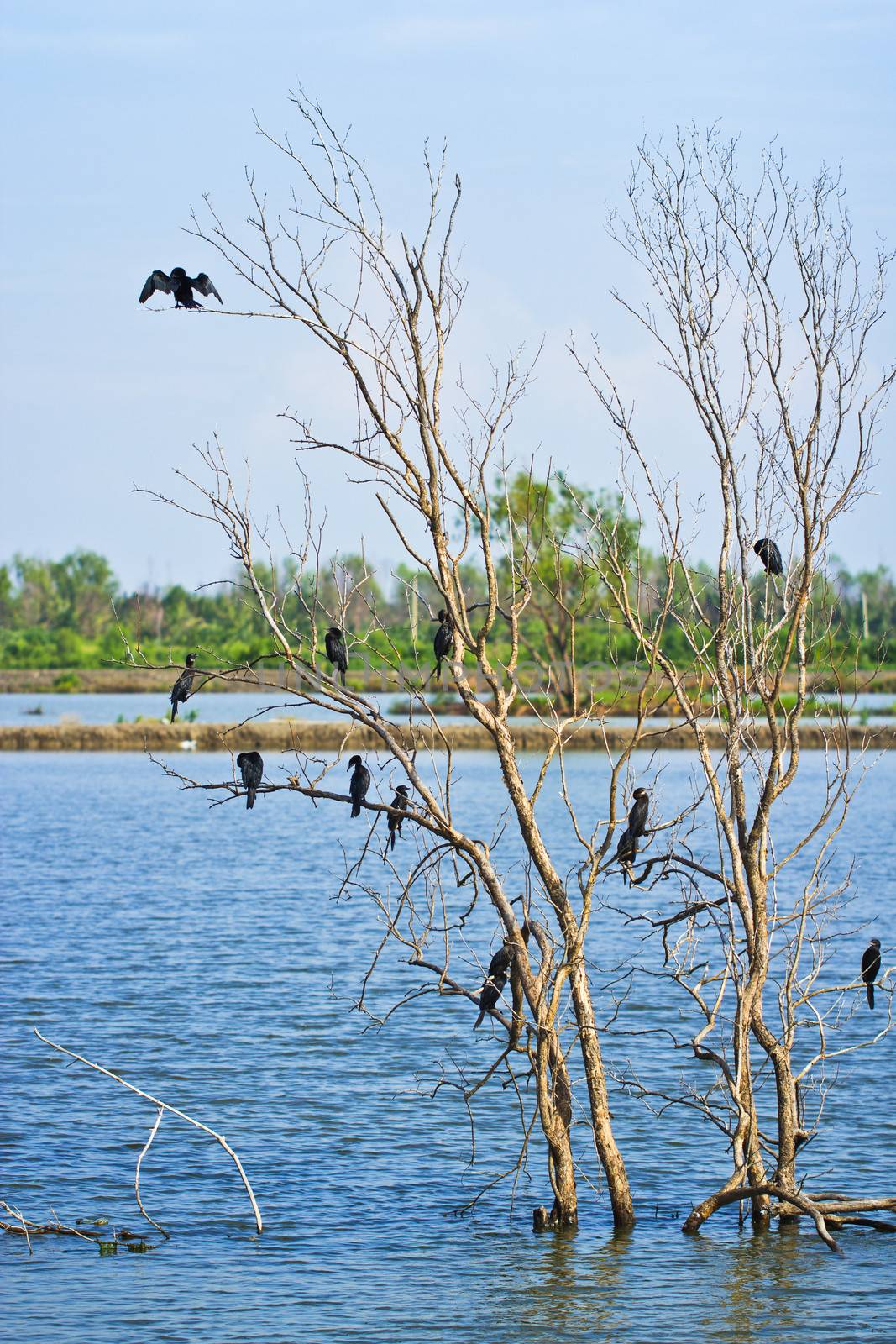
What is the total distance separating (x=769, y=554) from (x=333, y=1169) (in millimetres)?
5512

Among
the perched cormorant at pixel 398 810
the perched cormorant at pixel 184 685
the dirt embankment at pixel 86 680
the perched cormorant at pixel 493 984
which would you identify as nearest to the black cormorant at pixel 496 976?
the perched cormorant at pixel 493 984

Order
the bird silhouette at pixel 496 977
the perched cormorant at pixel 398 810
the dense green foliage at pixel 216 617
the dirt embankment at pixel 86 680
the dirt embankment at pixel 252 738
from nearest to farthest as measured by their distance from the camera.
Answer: the perched cormorant at pixel 398 810
the bird silhouette at pixel 496 977
the dirt embankment at pixel 252 738
the dense green foliage at pixel 216 617
the dirt embankment at pixel 86 680

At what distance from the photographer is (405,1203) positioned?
9984 millimetres

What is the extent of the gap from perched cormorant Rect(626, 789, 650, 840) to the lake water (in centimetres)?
109

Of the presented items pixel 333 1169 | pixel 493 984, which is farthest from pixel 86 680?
pixel 493 984

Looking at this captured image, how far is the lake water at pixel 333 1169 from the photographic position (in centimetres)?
809

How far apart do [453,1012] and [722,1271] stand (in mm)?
7407

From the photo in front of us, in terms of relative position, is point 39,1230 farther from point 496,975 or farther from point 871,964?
point 871,964

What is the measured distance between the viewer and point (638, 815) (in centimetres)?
768

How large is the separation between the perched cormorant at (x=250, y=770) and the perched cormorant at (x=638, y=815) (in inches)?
74.8

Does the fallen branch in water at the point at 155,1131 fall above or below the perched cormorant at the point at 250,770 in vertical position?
below

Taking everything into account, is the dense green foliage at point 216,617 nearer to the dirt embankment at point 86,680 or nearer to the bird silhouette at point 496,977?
the dirt embankment at point 86,680

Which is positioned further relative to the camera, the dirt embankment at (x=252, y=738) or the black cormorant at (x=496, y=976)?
the dirt embankment at (x=252, y=738)

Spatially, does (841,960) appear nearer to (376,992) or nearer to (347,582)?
(376,992)
